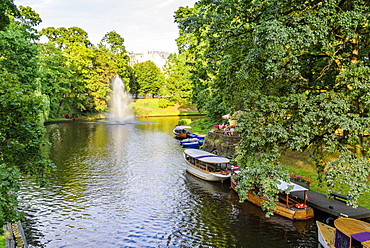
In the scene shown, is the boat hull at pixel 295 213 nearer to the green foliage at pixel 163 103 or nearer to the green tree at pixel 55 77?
the green tree at pixel 55 77

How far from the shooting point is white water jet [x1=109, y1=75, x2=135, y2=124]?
8875 cm

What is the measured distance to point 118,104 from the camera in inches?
3585

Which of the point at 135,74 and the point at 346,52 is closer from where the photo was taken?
the point at 346,52

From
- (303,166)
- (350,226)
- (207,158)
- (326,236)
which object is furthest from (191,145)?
(350,226)

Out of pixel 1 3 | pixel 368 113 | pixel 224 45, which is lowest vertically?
pixel 368 113

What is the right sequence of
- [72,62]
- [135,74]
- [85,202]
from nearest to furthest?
[85,202]
[72,62]
[135,74]

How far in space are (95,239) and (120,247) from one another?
6.06 ft

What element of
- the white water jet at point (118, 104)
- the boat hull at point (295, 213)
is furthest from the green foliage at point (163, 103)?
the boat hull at point (295, 213)

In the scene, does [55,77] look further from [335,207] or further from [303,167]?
[335,207]

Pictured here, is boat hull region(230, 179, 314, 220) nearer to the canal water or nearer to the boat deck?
the canal water

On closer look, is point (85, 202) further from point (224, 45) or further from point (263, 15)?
point (263, 15)

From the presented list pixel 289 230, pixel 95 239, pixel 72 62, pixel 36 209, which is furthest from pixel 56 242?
pixel 72 62

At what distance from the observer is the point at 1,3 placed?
1978 cm

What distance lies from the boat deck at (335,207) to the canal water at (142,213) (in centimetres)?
153
